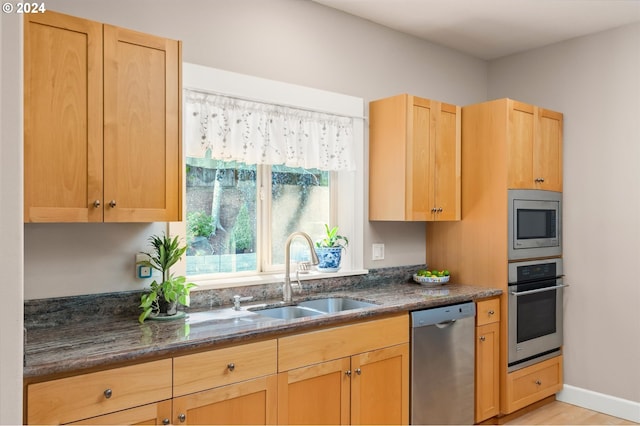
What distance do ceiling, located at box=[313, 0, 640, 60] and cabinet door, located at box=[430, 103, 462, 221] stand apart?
2.03ft

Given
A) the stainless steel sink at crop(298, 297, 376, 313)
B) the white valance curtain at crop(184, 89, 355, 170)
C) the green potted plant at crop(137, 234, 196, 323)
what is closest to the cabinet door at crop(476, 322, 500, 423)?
the stainless steel sink at crop(298, 297, 376, 313)

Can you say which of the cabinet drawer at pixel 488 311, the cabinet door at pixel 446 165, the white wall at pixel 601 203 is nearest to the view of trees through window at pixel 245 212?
the cabinet door at pixel 446 165

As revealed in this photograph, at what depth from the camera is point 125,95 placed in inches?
80.8

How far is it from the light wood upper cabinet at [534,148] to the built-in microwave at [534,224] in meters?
0.07

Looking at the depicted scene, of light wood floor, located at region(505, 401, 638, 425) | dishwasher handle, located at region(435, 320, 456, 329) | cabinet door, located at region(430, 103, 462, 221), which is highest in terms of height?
cabinet door, located at region(430, 103, 462, 221)

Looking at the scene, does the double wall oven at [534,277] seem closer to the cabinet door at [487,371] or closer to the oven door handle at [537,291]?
the oven door handle at [537,291]

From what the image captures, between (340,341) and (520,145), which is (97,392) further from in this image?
(520,145)

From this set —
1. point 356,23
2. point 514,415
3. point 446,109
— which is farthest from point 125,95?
point 514,415

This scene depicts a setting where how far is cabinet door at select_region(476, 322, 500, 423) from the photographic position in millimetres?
3166

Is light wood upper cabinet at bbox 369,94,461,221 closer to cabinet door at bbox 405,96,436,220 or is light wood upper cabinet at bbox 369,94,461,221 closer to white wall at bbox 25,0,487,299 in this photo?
cabinet door at bbox 405,96,436,220

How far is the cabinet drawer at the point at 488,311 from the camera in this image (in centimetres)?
317

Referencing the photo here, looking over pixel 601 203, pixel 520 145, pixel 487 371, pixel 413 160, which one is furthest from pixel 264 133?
pixel 601 203

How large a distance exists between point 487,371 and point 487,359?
0.08 metres

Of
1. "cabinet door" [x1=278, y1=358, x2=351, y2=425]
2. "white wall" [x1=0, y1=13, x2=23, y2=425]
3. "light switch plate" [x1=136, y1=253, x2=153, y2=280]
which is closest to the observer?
"white wall" [x1=0, y1=13, x2=23, y2=425]
